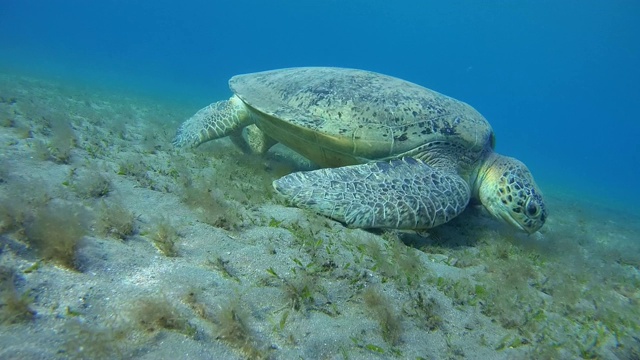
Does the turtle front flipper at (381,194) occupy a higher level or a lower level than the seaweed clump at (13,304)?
lower

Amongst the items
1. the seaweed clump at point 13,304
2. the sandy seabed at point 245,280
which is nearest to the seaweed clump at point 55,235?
the sandy seabed at point 245,280

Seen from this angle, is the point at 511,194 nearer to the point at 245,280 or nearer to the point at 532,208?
the point at 532,208

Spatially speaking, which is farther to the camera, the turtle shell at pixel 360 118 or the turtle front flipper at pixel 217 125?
the turtle front flipper at pixel 217 125

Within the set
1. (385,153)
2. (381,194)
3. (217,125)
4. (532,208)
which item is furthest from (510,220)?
(217,125)

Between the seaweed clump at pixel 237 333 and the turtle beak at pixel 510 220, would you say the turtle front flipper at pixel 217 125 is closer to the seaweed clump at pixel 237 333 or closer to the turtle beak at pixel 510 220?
the turtle beak at pixel 510 220

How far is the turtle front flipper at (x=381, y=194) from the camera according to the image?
362 cm

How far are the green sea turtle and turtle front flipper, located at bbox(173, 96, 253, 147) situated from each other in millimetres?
463

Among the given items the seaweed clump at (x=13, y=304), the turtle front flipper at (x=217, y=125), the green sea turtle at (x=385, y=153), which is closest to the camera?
the seaweed clump at (x=13, y=304)

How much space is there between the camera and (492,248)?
4.05 m

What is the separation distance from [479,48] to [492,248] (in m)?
164

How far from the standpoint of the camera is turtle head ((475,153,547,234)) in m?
4.51

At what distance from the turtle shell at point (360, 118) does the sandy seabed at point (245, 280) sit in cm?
118

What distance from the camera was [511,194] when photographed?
4648mm

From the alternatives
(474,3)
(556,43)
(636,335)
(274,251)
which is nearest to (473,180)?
(636,335)
